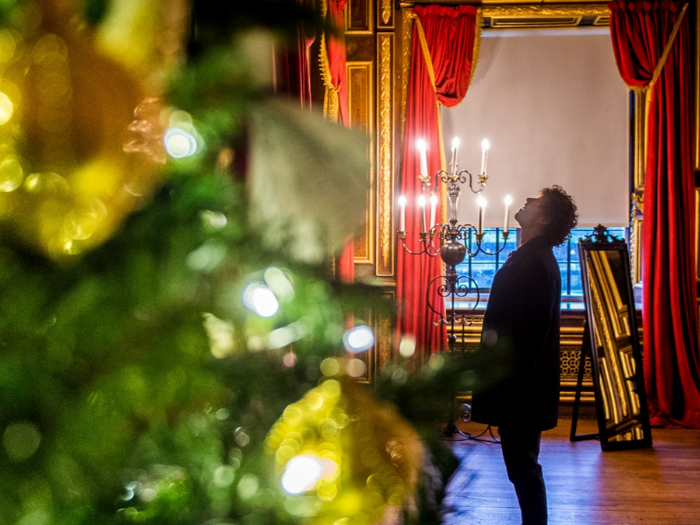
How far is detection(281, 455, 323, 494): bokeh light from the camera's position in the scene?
0.89ft

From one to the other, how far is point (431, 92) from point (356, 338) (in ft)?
15.2

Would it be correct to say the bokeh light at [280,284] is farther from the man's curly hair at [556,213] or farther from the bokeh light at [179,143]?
the man's curly hair at [556,213]

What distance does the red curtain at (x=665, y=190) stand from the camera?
445 cm

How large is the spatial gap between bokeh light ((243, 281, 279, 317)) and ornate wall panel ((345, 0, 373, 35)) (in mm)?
4852

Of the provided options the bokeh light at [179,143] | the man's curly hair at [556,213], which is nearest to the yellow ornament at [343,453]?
the bokeh light at [179,143]

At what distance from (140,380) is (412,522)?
0.41 ft

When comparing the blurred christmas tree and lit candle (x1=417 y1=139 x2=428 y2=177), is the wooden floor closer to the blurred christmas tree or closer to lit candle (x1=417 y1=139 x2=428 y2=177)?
lit candle (x1=417 y1=139 x2=428 y2=177)

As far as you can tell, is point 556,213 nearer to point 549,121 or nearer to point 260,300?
point 260,300

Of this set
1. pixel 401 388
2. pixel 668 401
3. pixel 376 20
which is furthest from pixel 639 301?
pixel 401 388

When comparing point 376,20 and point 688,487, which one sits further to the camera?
point 376,20

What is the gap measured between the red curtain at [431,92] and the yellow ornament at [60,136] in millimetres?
4360

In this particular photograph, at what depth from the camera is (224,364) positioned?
0.25 m

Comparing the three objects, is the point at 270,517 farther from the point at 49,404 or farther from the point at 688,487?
the point at 688,487

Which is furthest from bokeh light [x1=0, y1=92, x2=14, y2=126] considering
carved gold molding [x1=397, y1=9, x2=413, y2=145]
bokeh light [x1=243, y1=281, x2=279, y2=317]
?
carved gold molding [x1=397, y1=9, x2=413, y2=145]
